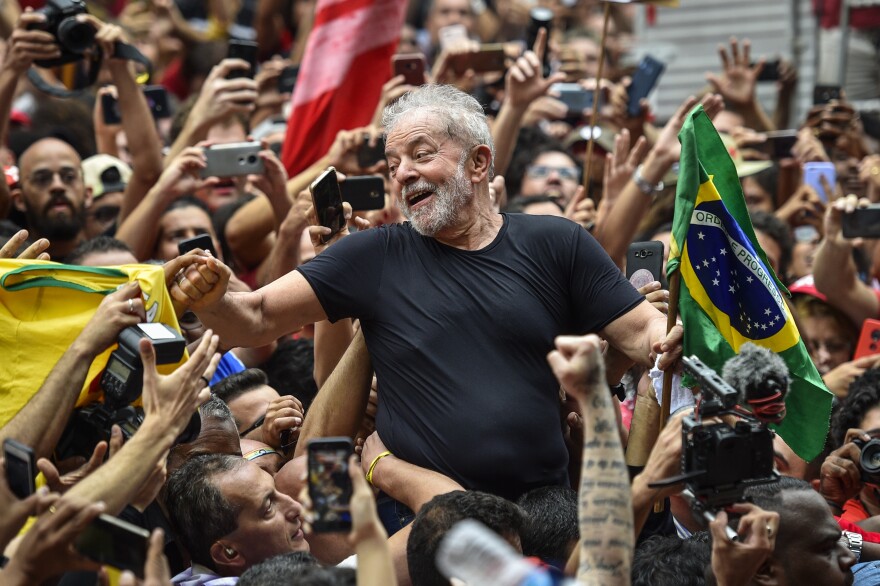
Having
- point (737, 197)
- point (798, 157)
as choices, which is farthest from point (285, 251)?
point (798, 157)

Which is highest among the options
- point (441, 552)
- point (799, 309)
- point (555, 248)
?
point (555, 248)

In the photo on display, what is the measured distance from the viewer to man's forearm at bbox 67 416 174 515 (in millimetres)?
3592

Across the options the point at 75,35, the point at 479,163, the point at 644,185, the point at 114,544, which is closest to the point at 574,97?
the point at 644,185

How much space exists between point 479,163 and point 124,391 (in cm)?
152

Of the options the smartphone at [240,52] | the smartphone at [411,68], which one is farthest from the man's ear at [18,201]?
the smartphone at [411,68]

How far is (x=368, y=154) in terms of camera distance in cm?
673

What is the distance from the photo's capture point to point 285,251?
19.5 feet

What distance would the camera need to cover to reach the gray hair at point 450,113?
184 inches

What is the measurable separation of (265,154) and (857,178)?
160 inches

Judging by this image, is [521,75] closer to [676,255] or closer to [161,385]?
[676,255]

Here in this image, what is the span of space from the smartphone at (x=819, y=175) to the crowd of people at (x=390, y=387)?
1189 millimetres

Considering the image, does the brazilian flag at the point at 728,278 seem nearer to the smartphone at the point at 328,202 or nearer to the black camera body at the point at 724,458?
the black camera body at the point at 724,458

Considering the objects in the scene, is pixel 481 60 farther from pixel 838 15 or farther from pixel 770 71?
pixel 838 15

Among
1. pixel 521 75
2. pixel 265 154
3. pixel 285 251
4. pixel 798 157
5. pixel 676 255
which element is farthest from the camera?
pixel 798 157
